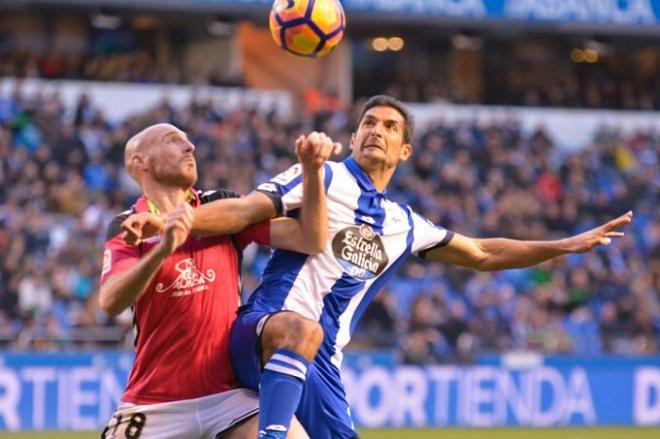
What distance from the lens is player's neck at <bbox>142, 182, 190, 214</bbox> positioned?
657 centimetres

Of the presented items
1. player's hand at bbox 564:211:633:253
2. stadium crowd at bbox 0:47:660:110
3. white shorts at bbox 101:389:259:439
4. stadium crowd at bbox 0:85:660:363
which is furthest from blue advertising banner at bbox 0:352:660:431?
player's hand at bbox 564:211:633:253

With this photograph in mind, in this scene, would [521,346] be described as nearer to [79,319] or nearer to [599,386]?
[599,386]

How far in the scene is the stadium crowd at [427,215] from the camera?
671 inches

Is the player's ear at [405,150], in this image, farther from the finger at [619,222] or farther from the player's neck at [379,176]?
the finger at [619,222]

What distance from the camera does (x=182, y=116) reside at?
21125 mm

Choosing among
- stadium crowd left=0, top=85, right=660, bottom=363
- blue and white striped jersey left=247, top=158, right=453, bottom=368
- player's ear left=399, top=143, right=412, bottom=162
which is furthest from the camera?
stadium crowd left=0, top=85, right=660, bottom=363

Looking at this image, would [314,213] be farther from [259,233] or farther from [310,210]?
[259,233]

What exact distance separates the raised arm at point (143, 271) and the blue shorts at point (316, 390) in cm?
73

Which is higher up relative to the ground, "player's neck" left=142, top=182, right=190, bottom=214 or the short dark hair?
the short dark hair

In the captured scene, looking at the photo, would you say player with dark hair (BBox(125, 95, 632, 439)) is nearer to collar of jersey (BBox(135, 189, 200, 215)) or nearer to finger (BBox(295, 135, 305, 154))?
collar of jersey (BBox(135, 189, 200, 215))

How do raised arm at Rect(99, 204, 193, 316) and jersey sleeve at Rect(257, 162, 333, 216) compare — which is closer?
raised arm at Rect(99, 204, 193, 316)

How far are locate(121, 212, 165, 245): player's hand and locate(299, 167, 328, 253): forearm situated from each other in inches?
27.1

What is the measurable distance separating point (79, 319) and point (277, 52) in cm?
1241

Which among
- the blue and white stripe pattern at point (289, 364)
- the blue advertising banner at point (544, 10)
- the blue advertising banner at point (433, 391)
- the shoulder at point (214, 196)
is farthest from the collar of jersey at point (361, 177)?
the blue advertising banner at point (544, 10)
